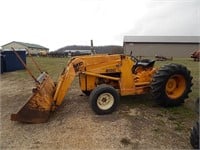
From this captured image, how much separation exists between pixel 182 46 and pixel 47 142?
44.2 metres

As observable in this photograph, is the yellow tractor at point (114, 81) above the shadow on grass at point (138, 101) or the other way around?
above

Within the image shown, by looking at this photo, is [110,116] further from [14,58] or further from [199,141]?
[14,58]

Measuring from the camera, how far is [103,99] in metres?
6.68

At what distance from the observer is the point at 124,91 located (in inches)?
285

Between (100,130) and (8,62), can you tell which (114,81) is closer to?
(100,130)

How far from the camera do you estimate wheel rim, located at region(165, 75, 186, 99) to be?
289 inches

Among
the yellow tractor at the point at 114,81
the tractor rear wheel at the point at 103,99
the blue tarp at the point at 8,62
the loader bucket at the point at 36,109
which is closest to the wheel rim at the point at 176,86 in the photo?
the yellow tractor at the point at 114,81

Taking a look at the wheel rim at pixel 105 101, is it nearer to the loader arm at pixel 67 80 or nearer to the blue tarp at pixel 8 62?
the loader arm at pixel 67 80

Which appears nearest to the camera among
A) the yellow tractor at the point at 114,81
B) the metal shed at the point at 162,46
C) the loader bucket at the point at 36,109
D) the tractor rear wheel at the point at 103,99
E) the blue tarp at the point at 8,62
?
the loader bucket at the point at 36,109

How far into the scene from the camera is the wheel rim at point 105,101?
21.8ft

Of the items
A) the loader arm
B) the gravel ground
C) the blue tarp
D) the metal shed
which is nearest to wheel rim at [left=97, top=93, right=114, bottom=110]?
the gravel ground

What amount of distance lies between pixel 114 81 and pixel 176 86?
157cm

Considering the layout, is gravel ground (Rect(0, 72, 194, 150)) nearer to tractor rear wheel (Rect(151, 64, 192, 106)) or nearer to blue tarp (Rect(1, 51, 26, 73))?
tractor rear wheel (Rect(151, 64, 192, 106))

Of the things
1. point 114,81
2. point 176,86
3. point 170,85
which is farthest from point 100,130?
point 176,86
